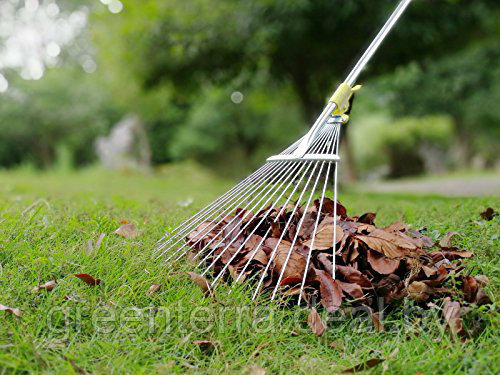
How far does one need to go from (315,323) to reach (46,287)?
986 mm

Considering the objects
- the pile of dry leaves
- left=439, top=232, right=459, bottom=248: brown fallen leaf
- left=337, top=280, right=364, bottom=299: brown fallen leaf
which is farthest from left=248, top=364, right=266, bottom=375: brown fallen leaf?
left=439, top=232, right=459, bottom=248: brown fallen leaf

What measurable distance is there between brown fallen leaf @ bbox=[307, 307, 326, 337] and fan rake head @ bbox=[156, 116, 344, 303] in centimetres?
9

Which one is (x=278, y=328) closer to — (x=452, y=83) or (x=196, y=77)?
(x=196, y=77)

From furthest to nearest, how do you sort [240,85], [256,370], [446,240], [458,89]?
[458,89], [240,85], [446,240], [256,370]

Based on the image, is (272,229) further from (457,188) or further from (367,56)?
(457,188)

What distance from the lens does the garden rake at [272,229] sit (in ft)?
6.33

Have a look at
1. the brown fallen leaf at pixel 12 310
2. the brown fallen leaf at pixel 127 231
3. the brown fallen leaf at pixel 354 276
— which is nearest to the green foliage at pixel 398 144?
the brown fallen leaf at pixel 127 231

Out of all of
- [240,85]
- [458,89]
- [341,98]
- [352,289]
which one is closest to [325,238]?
[352,289]

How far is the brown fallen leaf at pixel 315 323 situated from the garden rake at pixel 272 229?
93 mm

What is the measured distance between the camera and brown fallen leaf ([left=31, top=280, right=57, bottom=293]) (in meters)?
1.73

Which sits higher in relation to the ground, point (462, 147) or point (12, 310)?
point (12, 310)

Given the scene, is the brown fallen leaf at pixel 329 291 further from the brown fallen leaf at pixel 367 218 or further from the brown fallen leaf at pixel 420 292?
the brown fallen leaf at pixel 367 218

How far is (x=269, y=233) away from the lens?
2.18 meters

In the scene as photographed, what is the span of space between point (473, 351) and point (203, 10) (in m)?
6.41
